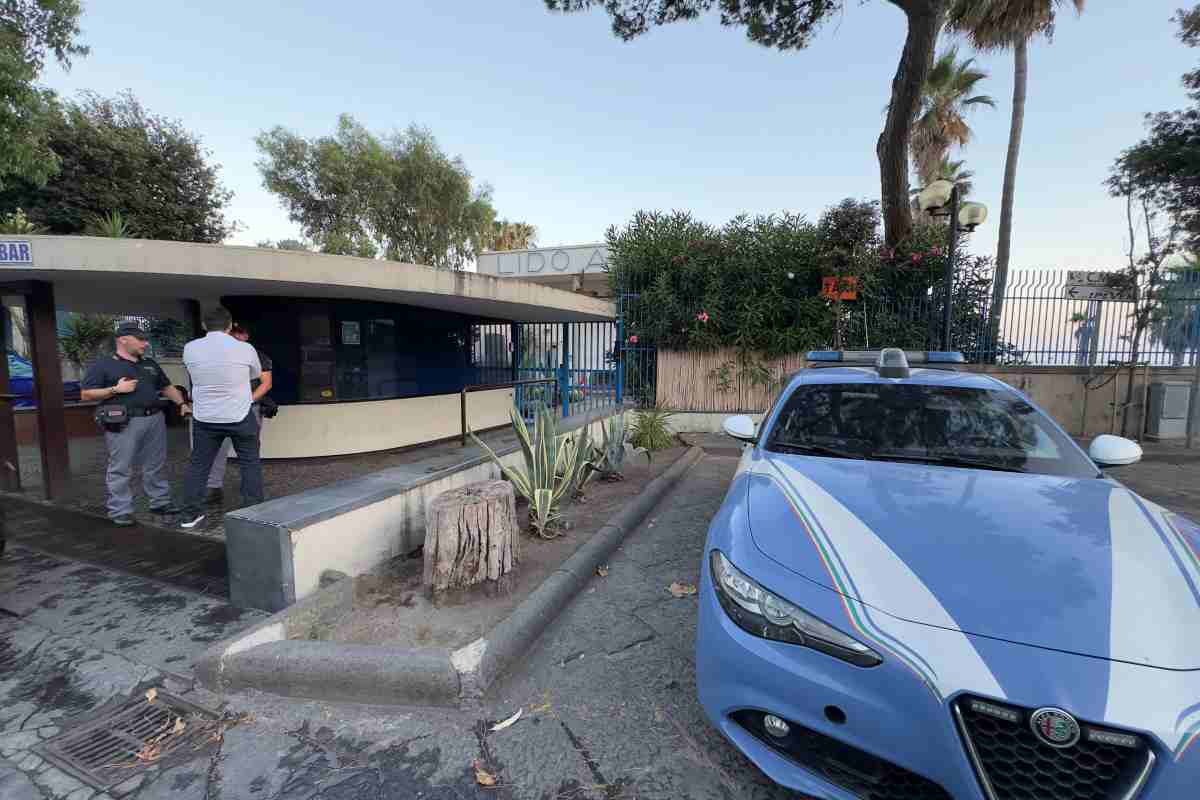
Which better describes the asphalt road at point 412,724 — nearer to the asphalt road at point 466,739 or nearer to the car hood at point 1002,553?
the asphalt road at point 466,739

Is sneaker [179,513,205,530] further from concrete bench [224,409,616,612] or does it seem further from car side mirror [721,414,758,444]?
car side mirror [721,414,758,444]

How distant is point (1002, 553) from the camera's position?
1.61 meters

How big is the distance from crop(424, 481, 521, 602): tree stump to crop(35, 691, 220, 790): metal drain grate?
43.7 inches

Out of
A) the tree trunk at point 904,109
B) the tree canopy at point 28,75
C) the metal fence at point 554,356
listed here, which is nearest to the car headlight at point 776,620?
the metal fence at point 554,356

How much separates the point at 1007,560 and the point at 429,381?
752 centimetres

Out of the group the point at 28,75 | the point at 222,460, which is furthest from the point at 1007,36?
the point at 28,75

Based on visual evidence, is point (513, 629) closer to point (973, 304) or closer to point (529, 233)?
point (973, 304)

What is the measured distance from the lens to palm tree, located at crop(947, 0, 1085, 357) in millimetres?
9328

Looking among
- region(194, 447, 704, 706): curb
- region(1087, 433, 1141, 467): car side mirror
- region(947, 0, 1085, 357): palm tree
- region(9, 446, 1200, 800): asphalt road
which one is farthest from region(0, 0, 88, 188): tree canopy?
region(947, 0, 1085, 357): palm tree

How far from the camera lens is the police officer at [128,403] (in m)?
4.02

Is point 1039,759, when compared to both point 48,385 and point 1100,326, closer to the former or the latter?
point 48,385

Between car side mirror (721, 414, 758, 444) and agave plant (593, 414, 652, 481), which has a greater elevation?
car side mirror (721, 414, 758, 444)

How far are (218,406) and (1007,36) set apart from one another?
617 inches

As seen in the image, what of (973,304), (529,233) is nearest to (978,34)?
(973,304)
